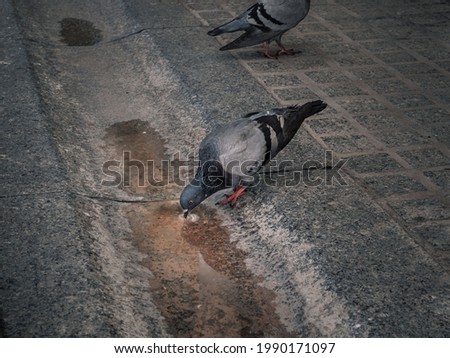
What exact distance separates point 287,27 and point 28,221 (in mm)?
3107

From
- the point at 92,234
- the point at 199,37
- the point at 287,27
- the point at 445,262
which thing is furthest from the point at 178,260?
the point at 199,37

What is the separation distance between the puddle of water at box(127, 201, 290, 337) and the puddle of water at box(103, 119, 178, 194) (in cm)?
26

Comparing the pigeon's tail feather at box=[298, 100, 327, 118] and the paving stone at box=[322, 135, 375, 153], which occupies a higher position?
the pigeon's tail feather at box=[298, 100, 327, 118]

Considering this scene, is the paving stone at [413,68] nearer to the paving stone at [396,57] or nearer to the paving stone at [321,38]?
the paving stone at [396,57]

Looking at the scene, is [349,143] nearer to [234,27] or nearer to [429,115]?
[429,115]

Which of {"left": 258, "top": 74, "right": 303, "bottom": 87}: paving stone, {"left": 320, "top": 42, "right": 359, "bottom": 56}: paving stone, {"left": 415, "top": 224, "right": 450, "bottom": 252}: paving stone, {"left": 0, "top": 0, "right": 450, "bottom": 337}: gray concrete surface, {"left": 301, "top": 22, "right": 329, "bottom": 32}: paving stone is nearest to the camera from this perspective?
{"left": 0, "top": 0, "right": 450, "bottom": 337}: gray concrete surface

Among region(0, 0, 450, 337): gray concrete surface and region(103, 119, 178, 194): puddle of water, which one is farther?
region(103, 119, 178, 194): puddle of water

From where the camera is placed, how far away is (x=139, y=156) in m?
5.21

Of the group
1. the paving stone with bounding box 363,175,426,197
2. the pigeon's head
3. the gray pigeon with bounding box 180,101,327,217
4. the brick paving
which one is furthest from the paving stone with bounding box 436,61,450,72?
the pigeon's head

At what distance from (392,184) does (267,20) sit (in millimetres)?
2227

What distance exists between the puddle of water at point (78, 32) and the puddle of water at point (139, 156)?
1.89m

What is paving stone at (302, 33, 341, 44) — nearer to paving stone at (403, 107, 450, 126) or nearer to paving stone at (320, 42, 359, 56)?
paving stone at (320, 42, 359, 56)

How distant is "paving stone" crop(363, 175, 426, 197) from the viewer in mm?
4418

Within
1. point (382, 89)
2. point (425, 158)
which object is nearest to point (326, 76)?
point (382, 89)
